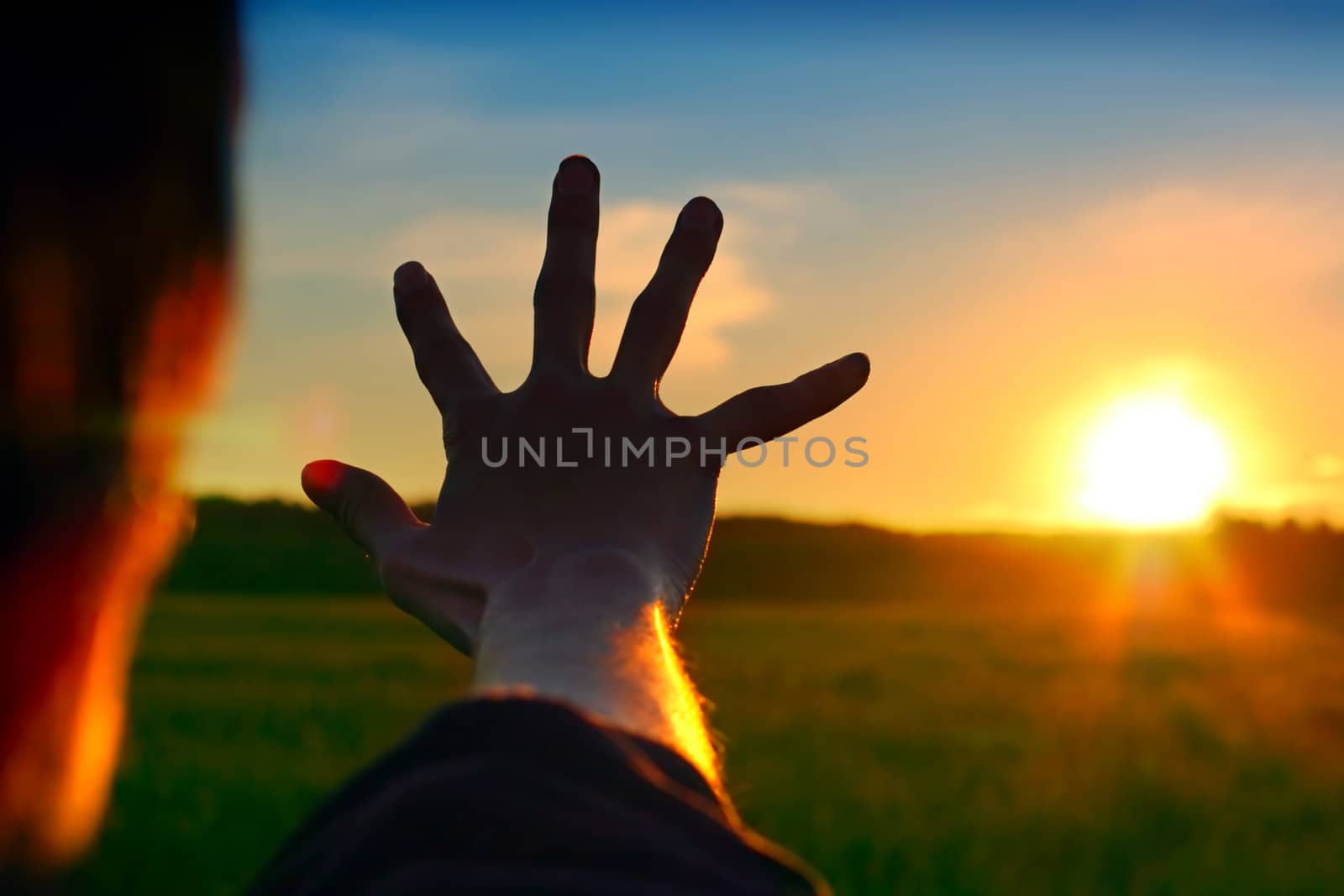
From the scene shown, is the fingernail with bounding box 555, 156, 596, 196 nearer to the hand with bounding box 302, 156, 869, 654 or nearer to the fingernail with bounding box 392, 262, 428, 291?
the hand with bounding box 302, 156, 869, 654

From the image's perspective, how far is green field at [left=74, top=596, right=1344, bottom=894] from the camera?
882 cm

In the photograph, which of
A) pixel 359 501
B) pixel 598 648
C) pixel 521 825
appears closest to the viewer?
pixel 521 825

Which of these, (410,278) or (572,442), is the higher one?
(410,278)

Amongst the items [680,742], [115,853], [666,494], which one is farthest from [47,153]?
[115,853]

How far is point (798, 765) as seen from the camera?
11570 mm

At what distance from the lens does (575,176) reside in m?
1.62

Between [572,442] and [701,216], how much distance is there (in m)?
0.38

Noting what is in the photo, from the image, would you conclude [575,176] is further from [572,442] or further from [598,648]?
[598,648]

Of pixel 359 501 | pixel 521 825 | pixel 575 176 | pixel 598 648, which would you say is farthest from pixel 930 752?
pixel 521 825

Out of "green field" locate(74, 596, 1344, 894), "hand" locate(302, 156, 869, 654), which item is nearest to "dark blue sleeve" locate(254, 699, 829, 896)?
"green field" locate(74, 596, 1344, 894)

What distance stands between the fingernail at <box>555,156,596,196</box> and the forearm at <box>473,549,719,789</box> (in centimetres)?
55

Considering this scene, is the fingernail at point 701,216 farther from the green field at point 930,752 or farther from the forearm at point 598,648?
the green field at point 930,752

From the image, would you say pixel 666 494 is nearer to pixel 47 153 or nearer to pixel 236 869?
pixel 47 153

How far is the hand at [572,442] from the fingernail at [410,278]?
0.30 feet
